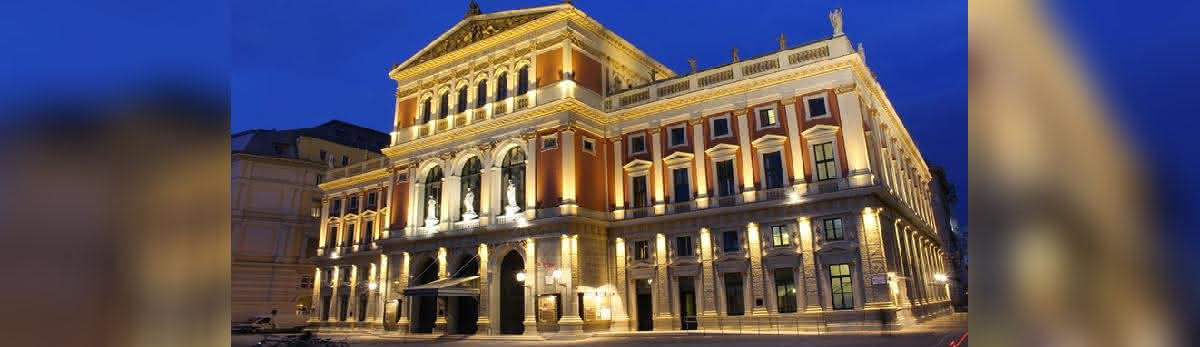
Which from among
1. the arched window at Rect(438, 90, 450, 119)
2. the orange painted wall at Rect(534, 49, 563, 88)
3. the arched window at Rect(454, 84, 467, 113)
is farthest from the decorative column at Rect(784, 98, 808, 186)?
the arched window at Rect(438, 90, 450, 119)

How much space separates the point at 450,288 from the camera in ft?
97.1

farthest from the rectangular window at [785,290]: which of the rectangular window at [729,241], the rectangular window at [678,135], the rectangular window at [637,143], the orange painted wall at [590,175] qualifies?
the orange painted wall at [590,175]

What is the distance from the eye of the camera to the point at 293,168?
5181 centimetres

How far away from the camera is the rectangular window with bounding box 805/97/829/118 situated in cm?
2673

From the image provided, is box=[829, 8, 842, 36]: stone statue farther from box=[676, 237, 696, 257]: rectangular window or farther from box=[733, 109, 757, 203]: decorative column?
box=[676, 237, 696, 257]: rectangular window

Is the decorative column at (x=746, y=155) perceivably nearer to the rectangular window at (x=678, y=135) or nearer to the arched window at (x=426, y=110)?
the rectangular window at (x=678, y=135)

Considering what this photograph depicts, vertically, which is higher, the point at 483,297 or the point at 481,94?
the point at 481,94

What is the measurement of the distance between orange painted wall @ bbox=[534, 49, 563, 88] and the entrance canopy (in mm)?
10293

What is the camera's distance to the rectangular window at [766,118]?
2798cm

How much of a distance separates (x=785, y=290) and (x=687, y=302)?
4527 millimetres

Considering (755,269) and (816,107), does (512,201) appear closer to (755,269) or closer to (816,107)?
(755,269)

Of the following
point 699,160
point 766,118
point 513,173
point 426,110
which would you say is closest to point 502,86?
point 513,173
